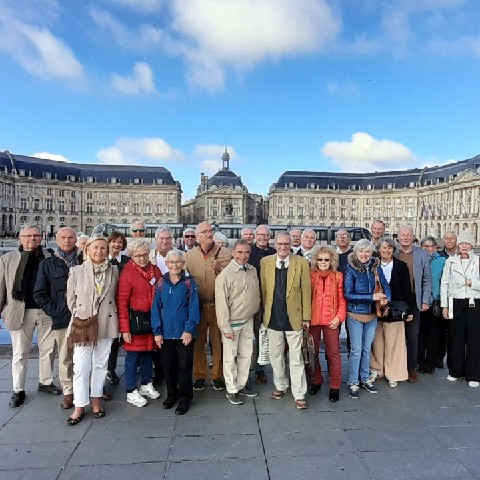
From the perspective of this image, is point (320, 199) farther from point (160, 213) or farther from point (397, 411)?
point (397, 411)

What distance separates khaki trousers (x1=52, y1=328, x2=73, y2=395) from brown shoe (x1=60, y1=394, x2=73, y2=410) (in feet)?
0.16

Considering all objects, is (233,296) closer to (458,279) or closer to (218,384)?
(218,384)

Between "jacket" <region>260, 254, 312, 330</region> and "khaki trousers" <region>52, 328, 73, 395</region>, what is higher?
"jacket" <region>260, 254, 312, 330</region>

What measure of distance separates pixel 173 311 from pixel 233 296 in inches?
31.2

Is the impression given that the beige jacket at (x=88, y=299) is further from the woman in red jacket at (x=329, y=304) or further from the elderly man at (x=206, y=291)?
the woman in red jacket at (x=329, y=304)

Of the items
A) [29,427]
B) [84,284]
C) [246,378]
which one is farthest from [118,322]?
[246,378]

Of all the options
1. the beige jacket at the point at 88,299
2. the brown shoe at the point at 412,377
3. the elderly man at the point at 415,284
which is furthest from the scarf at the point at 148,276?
the brown shoe at the point at 412,377

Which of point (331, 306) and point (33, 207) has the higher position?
point (33, 207)

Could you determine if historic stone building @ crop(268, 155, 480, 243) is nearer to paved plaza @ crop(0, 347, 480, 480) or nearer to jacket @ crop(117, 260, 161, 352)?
paved plaza @ crop(0, 347, 480, 480)

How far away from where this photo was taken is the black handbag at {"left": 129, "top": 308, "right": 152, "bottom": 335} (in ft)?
16.1

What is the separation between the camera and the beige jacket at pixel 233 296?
5.00 metres

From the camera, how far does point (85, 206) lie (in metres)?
99.3

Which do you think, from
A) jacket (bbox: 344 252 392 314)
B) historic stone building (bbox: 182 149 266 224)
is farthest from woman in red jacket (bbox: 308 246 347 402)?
historic stone building (bbox: 182 149 266 224)

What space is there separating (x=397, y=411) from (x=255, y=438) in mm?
1942
